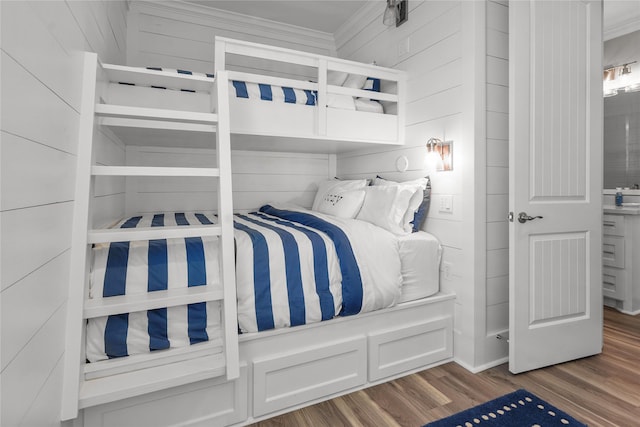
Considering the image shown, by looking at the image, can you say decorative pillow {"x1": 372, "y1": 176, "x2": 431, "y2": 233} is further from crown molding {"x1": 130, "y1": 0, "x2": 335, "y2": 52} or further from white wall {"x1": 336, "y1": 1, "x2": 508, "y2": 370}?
crown molding {"x1": 130, "y1": 0, "x2": 335, "y2": 52}

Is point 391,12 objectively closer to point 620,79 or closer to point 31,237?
point 620,79

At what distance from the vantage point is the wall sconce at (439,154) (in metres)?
2.04

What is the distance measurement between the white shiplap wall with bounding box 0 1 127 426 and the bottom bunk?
0.36 meters

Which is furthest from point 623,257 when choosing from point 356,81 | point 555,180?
point 356,81

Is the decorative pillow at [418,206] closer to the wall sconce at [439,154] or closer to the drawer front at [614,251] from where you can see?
the wall sconce at [439,154]

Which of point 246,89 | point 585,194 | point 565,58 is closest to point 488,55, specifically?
point 565,58

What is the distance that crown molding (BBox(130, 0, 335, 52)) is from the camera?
2.90 m

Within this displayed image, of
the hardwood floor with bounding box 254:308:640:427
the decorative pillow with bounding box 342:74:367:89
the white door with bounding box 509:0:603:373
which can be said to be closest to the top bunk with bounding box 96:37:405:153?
the decorative pillow with bounding box 342:74:367:89

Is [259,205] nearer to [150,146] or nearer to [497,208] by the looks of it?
[150,146]

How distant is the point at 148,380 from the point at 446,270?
5.43 feet

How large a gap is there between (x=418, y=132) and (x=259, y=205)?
1.57 m

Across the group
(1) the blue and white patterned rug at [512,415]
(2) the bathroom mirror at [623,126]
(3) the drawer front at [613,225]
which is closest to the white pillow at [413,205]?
(1) the blue and white patterned rug at [512,415]

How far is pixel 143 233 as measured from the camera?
4.33ft

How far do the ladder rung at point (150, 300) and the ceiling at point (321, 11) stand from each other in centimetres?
254
